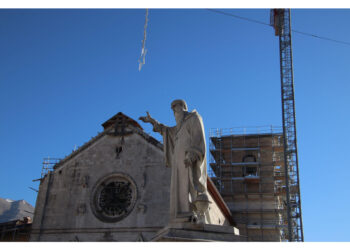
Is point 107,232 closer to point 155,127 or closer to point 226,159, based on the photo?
point 155,127

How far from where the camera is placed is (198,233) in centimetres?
558

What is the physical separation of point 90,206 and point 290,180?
65.7ft

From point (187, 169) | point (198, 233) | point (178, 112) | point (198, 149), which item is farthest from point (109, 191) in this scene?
point (198, 233)

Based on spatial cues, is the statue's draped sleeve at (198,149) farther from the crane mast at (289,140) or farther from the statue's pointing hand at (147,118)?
the crane mast at (289,140)

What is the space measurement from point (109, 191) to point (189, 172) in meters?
17.7

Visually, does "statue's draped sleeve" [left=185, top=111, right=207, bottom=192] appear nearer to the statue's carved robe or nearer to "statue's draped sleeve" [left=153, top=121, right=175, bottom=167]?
the statue's carved robe

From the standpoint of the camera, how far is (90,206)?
22828 mm

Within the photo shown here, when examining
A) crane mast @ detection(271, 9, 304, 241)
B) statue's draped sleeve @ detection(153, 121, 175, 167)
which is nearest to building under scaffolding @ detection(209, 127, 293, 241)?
crane mast @ detection(271, 9, 304, 241)

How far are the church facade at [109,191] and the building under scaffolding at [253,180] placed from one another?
10.9m

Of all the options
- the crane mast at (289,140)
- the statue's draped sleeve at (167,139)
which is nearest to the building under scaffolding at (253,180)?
the crane mast at (289,140)

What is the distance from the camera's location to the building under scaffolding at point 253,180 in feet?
113

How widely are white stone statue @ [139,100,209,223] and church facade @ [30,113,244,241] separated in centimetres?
1462

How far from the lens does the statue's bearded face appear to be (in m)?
7.19

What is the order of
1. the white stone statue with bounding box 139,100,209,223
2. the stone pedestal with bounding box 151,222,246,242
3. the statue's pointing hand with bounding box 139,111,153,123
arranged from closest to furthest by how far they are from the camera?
the stone pedestal with bounding box 151,222,246,242 → the white stone statue with bounding box 139,100,209,223 → the statue's pointing hand with bounding box 139,111,153,123
